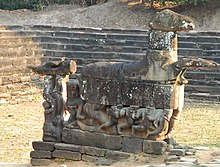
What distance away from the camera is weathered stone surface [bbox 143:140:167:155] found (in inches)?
407

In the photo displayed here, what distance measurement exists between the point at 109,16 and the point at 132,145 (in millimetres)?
20653

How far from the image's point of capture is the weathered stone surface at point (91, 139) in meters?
10.8

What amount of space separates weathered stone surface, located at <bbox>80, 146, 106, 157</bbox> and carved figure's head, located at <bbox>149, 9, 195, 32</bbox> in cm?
241

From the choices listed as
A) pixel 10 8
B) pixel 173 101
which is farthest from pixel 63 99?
pixel 10 8

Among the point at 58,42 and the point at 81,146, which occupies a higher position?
the point at 58,42

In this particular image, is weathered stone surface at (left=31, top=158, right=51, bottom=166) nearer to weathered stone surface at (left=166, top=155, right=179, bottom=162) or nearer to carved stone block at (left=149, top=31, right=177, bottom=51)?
weathered stone surface at (left=166, top=155, right=179, bottom=162)

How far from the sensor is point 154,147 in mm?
10391

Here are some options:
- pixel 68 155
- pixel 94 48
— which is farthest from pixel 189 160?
pixel 94 48

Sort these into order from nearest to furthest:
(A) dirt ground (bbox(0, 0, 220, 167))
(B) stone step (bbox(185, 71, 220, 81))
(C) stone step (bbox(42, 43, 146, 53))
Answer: (A) dirt ground (bbox(0, 0, 220, 167)) → (B) stone step (bbox(185, 71, 220, 81)) → (C) stone step (bbox(42, 43, 146, 53))

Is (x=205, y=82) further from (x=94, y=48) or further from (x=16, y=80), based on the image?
(x=16, y=80)

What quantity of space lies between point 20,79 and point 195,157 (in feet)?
34.4

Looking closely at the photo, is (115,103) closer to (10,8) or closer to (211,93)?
(211,93)

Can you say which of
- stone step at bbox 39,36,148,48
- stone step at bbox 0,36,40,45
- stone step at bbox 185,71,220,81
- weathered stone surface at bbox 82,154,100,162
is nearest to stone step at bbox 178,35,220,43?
stone step at bbox 39,36,148,48

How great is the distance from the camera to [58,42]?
73.3 ft
